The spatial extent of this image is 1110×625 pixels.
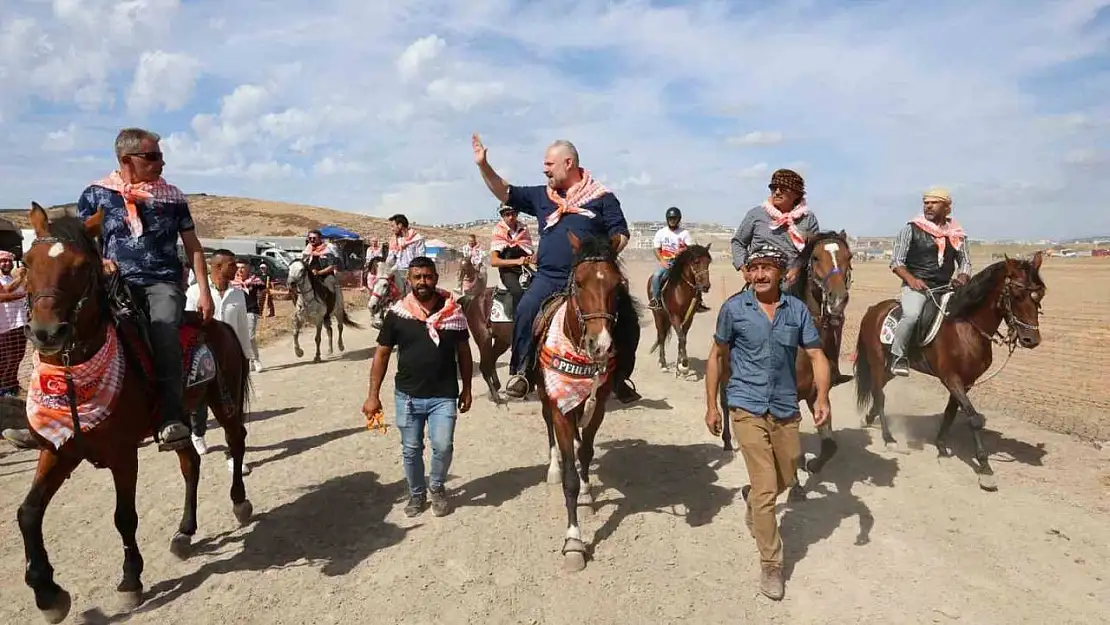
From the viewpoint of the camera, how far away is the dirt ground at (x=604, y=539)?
4375mm

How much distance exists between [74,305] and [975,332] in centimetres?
804

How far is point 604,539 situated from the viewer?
5.35m

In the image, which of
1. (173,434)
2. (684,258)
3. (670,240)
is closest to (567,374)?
(173,434)

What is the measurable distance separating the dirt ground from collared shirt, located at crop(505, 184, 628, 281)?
7.52ft

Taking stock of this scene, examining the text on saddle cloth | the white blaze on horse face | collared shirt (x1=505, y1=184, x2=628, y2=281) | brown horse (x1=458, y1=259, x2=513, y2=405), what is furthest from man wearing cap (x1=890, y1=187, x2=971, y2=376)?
brown horse (x1=458, y1=259, x2=513, y2=405)

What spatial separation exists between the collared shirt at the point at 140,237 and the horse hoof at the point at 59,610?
212cm

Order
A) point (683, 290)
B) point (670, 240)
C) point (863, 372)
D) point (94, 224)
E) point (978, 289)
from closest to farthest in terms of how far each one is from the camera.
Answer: point (94, 224) → point (978, 289) → point (863, 372) → point (683, 290) → point (670, 240)

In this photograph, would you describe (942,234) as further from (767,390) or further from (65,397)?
(65,397)

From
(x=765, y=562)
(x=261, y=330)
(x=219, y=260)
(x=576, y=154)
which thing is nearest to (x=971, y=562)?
(x=765, y=562)

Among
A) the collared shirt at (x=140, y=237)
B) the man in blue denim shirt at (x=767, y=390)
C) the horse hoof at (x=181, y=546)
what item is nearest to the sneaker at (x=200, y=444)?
the horse hoof at (x=181, y=546)

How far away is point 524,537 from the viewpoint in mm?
5406

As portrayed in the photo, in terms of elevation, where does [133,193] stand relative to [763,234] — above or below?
above

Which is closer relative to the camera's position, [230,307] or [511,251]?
[230,307]

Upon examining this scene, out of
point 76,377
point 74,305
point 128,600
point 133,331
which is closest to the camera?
point 74,305
